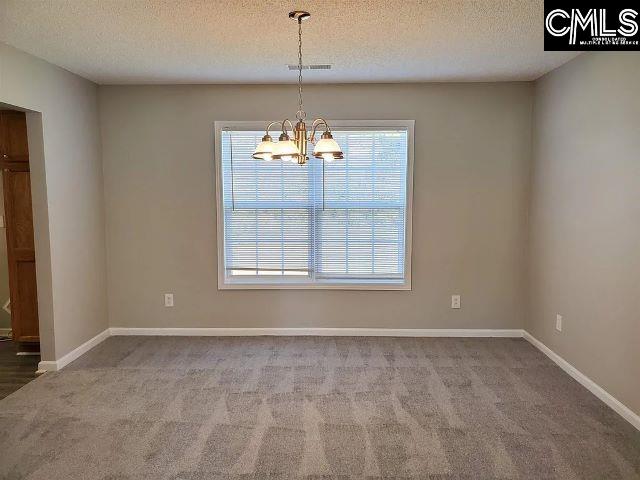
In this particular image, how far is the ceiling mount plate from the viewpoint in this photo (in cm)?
254

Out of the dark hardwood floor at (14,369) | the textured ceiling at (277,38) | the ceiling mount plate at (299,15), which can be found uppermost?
the textured ceiling at (277,38)

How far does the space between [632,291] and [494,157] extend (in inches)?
73.2

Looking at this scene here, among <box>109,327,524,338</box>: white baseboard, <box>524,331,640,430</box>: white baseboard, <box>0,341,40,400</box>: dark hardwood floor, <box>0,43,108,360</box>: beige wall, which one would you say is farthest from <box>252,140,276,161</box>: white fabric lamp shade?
<box>524,331,640,430</box>: white baseboard

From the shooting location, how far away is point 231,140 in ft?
14.0

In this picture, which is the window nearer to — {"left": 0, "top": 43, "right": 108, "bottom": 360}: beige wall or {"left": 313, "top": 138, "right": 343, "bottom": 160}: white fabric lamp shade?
{"left": 0, "top": 43, "right": 108, "bottom": 360}: beige wall

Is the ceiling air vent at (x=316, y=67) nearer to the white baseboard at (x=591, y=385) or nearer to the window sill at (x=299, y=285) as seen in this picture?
the window sill at (x=299, y=285)

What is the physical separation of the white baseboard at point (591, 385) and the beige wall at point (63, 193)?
405cm

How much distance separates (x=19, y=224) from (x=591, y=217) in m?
4.52

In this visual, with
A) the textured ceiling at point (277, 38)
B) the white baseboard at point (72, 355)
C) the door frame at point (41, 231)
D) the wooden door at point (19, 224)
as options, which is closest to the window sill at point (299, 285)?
the white baseboard at point (72, 355)

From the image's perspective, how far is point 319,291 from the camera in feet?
14.4

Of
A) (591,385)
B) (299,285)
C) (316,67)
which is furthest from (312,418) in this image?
(316,67)

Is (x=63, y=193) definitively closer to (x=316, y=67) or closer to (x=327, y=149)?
(x=316, y=67)

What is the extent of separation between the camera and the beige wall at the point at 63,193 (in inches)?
131

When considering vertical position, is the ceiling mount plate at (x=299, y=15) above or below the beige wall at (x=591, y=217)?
above
